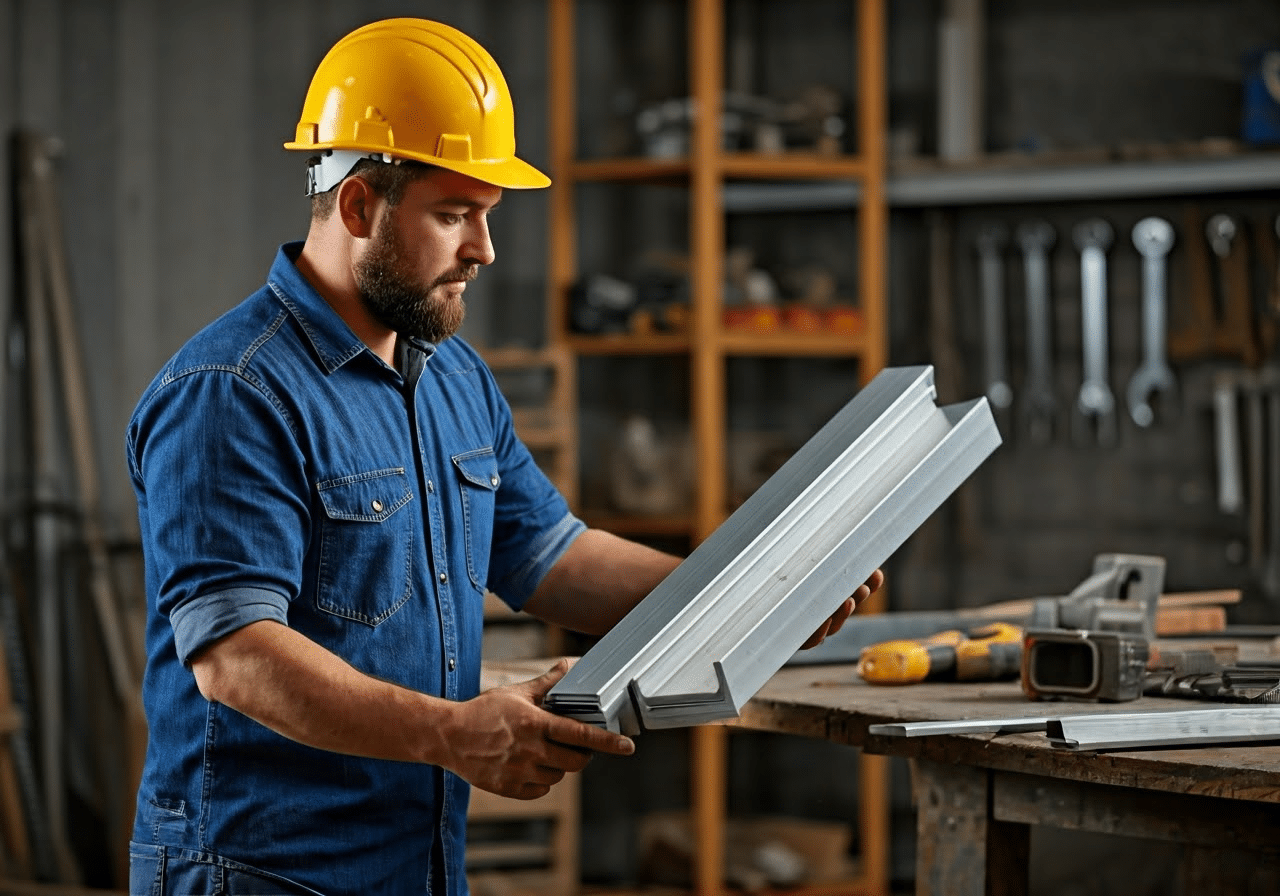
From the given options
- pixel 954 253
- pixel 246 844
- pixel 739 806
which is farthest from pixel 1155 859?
pixel 246 844

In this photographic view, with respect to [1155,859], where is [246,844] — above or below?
above

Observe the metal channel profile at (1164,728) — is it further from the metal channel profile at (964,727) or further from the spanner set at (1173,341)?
the spanner set at (1173,341)

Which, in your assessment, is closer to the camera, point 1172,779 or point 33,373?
point 1172,779

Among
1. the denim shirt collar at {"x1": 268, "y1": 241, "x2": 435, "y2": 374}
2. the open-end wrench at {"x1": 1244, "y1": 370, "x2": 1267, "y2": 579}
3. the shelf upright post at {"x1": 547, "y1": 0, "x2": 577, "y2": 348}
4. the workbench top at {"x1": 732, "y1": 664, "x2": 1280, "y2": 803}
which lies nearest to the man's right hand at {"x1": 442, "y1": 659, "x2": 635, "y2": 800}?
the workbench top at {"x1": 732, "y1": 664, "x2": 1280, "y2": 803}

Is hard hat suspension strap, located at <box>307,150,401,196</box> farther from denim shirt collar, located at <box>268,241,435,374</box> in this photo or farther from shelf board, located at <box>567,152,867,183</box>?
shelf board, located at <box>567,152,867,183</box>

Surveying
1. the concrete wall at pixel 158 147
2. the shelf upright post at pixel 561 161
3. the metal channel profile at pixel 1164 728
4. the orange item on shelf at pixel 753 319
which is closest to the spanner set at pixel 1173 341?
the orange item on shelf at pixel 753 319

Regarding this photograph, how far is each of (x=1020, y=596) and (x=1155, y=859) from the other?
2.63 ft

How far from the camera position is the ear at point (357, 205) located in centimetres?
175

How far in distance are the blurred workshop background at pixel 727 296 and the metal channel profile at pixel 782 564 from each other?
7.09 feet

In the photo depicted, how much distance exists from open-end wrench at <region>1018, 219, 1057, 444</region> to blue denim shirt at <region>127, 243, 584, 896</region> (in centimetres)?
284

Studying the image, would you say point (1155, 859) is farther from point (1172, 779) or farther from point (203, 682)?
point (203, 682)

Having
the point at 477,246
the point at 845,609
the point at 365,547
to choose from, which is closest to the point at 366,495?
the point at 365,547

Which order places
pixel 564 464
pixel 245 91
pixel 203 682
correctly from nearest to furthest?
pixel 203 682 → pixel 564 464 → pixel 245 91

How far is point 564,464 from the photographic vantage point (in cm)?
416
